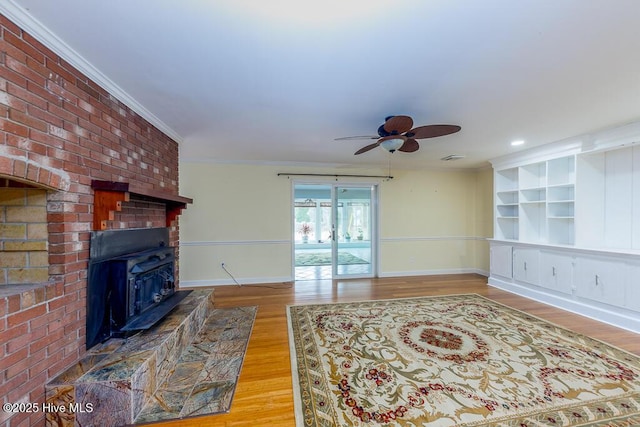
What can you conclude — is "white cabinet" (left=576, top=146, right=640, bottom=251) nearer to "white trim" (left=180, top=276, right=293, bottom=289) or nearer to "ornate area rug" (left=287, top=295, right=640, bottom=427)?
"ornate area rug" (left=287, top=295, right=640, bottom=427)

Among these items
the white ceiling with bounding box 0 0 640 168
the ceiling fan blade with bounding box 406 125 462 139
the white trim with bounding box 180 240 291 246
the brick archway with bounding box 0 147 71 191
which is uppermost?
the white ceiling with bounding box 0 0 640 168

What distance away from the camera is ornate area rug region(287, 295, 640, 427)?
65.6 inches

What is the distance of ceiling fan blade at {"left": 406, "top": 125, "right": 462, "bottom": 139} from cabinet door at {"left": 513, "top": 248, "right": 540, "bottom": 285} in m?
3.06

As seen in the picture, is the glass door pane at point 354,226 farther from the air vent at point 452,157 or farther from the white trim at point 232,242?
the air vent at point 452,157

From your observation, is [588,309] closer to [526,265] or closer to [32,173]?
[526,265]

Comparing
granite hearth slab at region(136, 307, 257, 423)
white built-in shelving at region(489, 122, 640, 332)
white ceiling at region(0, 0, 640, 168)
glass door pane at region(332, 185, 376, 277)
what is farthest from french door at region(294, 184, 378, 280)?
granite hearth slab at region(136, 307, 257, 423)

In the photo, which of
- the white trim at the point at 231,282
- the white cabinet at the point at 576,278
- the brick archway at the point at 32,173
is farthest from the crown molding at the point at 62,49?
the white cabinet at the point at 576,278

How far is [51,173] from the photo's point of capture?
156cm

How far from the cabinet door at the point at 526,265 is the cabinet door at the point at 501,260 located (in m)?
0.09

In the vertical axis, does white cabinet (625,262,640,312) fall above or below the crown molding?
below

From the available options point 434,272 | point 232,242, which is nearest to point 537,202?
point 434,272

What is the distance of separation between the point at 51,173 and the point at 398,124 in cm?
253

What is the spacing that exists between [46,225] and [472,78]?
315cm

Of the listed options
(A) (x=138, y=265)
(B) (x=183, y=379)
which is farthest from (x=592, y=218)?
(A) (x=138, y=265)
